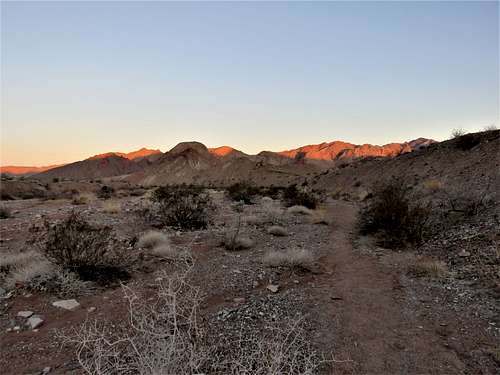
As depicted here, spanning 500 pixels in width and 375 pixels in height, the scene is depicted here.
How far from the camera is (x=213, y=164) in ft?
278

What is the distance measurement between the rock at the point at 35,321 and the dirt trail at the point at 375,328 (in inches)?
145

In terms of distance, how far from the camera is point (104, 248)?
6.68 meters

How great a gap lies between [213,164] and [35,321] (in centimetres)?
8038

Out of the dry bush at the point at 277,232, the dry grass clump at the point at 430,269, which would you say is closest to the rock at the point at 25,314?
the dry grass clump at the point at 430,269

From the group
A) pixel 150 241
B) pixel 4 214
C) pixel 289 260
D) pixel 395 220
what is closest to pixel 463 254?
pixel 395 220

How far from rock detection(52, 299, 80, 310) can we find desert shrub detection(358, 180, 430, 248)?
7.15 meters

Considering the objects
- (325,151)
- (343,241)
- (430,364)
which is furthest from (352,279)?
(325,151)

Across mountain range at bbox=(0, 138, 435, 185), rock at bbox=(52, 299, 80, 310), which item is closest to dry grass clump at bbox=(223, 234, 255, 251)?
rock at bbox=(52, 299, 80, 310)

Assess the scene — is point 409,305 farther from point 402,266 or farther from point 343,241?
point 343,241

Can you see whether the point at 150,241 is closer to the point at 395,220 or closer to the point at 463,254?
the point at 395,220

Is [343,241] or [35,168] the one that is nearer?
[343,241]

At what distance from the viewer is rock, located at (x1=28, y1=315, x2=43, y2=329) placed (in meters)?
4.70

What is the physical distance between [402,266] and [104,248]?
5898mm

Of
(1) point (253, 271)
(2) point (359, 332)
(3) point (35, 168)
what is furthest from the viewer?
(3) point (35, 168)
